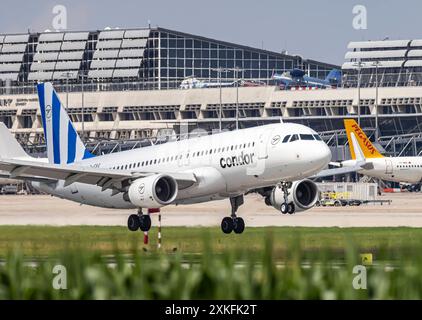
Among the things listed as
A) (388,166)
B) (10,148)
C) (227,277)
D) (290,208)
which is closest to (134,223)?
(290,208)

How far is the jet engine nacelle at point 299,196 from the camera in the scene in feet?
176

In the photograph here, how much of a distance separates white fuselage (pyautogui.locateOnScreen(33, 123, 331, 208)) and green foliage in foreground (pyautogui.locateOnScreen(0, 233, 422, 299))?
3432cm

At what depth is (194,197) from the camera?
5522 centimetres

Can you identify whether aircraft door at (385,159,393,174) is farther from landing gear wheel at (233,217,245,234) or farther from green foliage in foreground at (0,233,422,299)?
green foliage in foreground at (0,233,422,299)

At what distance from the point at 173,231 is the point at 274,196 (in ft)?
17.3

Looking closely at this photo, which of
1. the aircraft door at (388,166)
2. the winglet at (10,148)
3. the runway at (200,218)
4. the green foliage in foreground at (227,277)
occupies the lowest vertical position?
the runway at (200,218)

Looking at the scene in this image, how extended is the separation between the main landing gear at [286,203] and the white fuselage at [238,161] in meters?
0.63

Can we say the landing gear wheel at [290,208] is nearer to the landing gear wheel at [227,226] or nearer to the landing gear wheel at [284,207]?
the landing gear wheel at [284,207]

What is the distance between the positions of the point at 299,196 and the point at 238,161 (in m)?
3.63

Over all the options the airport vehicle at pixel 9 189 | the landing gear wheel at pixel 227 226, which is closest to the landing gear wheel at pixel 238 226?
the landing gear wheel at pixel 227 226

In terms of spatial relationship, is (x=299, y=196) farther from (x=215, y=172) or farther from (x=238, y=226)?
(x=215, y=172)
